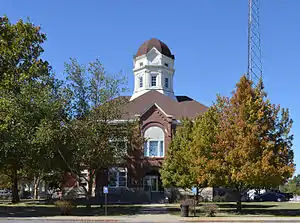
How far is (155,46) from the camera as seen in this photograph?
197ft

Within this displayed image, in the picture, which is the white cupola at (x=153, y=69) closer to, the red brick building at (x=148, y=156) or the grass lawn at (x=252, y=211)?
the red brick building at (x=148, y=156)

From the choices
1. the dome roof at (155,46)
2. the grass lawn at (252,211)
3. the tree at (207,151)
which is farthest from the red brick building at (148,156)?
the tree at (207,151)

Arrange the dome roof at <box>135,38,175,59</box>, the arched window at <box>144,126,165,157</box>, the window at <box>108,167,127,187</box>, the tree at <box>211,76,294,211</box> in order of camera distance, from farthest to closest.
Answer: the dome roof at <box>135,38,175,59</box> < the arched window at <box>144,126,165,157</box> < the window at <box>108,167,127,187</box> < the tree at <box>211,76,294,211</box>

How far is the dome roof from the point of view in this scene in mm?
60031

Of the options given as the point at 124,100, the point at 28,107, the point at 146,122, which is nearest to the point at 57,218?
the point at 28,107

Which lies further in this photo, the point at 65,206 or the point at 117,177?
the point at 117,177

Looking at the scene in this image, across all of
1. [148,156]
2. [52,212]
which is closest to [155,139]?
[148,156]

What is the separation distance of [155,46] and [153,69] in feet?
11.6

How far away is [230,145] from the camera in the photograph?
28234 mm

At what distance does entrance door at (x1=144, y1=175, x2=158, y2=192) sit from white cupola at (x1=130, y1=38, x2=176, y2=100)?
15.2 metres

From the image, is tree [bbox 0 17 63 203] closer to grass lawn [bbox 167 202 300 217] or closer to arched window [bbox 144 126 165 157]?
grass lawn [bbox 167 202 300 217]

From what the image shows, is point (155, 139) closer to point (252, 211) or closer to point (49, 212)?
point (252, 211)

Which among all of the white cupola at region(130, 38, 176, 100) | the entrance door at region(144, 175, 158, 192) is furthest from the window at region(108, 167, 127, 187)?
the white cupola at region(130, 38, 176, 100)

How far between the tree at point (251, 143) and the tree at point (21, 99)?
40.2 feet
